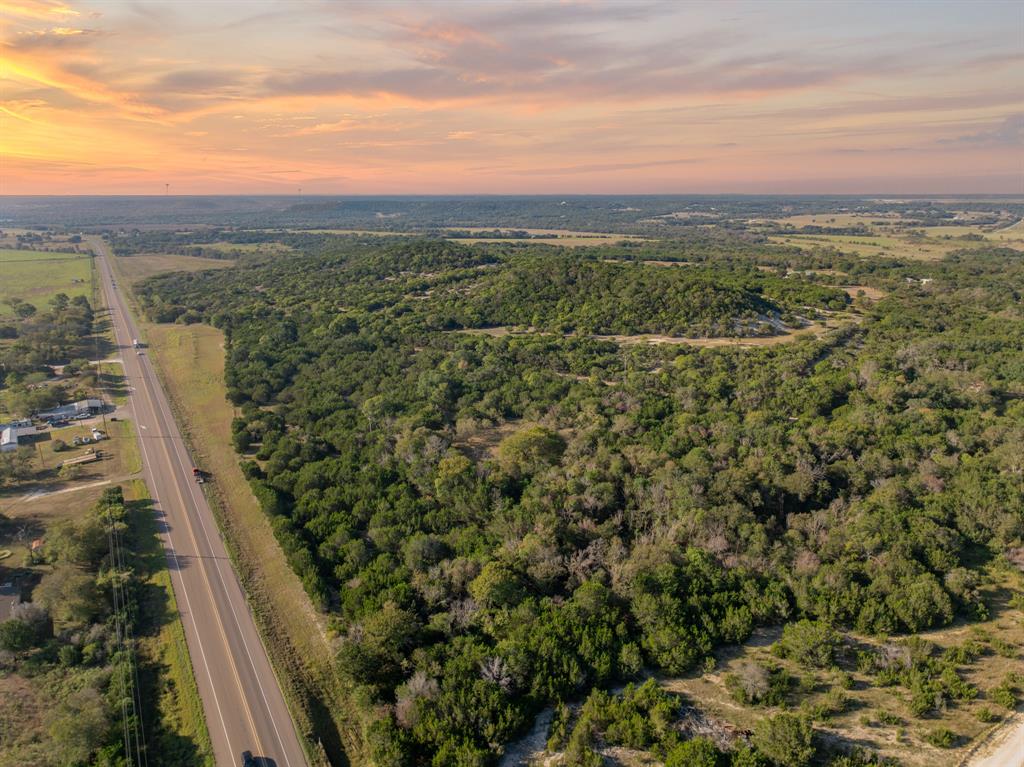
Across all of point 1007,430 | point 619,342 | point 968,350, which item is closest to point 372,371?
point 619,342

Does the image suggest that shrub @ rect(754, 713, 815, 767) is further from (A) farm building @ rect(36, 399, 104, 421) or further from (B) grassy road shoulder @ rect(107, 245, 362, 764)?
(A) farm building @ rect(36, 399, 104, 421)

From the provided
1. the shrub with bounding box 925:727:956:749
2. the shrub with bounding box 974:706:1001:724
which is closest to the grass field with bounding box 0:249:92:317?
the shrub with bounding box 925:727:956:749

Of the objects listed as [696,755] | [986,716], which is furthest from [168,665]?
[986,716]

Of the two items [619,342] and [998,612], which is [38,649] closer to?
[998,612]

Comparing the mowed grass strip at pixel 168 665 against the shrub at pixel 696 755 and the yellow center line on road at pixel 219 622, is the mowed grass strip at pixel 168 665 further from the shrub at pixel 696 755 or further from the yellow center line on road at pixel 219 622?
the shrub at pixel 696 755

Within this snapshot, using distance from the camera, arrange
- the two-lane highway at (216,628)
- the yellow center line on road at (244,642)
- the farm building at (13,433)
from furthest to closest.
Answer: the farm building at (13,433), the two-lane highway at (216,628), the yellow center line on road at (244,642)

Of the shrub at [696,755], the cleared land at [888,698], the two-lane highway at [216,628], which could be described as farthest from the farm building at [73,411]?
the shrub at [696,755]
